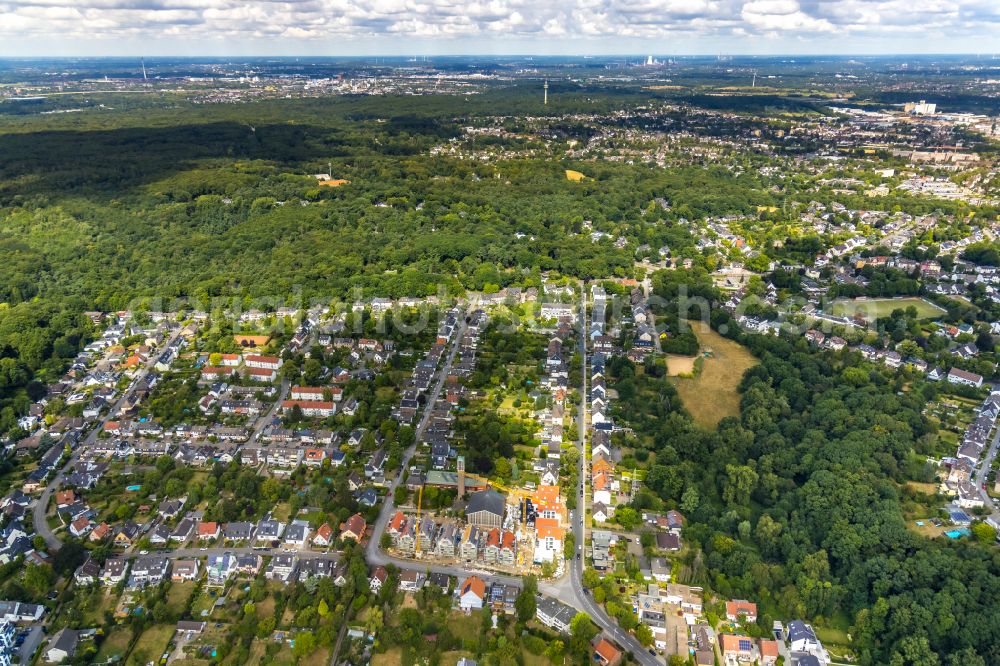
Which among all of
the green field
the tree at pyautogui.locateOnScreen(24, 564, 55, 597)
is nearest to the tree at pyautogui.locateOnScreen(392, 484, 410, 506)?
the tree at pyautogui.locateOnScreen(24, 564, 55, 597)

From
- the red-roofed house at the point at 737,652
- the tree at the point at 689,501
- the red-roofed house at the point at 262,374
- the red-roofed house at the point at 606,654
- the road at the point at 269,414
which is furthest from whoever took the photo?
the red-roofed house at the point at 262,374

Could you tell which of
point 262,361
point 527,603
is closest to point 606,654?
point 527,603

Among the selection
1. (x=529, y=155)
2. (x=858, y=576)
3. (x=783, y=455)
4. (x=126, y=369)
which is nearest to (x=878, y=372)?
(x=783, y=455)

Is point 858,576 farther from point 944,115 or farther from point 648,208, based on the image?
point 944,115

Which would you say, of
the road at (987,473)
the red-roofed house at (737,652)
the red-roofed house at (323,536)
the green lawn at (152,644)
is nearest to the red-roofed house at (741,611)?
the red-roofed house at (737,652)

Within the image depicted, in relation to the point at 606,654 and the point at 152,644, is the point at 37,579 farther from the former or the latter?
the point at 606,654

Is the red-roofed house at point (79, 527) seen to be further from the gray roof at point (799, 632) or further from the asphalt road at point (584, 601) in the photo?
the gray roof at point (799, 632)
